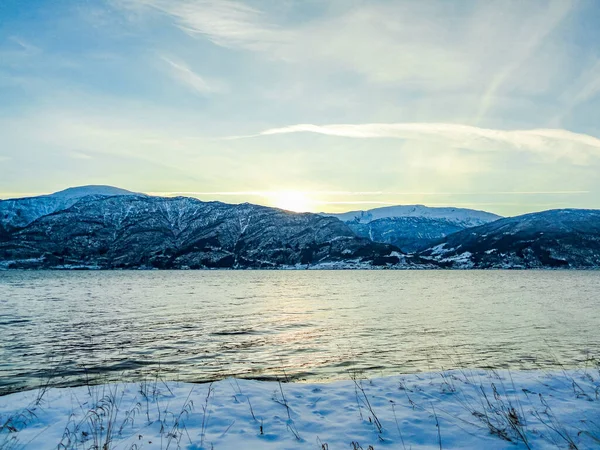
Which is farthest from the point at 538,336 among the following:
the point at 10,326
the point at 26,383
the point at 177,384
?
the point at 10,326

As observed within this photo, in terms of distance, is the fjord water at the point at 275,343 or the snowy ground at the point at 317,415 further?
the fjord water at the point at 275,343

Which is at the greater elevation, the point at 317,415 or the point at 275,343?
the point at 317,415

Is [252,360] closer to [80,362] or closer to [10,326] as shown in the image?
[80,362]

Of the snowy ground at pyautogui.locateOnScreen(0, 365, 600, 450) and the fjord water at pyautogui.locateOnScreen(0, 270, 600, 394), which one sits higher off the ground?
the snowy ground at pyautogui.locateOnScreen(0, 365, 600, 450)

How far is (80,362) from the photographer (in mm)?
25172

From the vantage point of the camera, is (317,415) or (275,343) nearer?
A: (317,415)

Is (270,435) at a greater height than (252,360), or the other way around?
(270,435)

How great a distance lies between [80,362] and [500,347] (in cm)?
2802

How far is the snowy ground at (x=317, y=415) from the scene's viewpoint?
11.2 m

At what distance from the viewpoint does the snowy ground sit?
11.2 metres

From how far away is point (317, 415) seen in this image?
13.7 m

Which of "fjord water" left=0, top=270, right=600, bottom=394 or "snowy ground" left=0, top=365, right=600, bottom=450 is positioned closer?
"snowy ground" left=0, top=365, right=600, bottom=450

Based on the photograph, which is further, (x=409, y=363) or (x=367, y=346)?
(x=367, y=346)

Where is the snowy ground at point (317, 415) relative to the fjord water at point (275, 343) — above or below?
above
